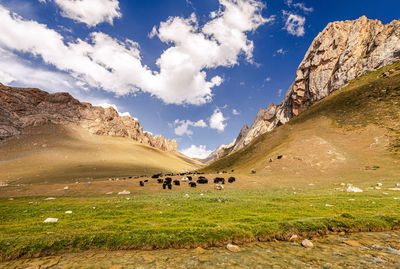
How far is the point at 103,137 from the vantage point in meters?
196

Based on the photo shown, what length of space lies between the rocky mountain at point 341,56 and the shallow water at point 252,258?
126 meters

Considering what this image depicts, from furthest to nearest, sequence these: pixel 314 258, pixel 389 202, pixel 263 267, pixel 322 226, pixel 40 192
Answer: pixel 40 192 < pixel 389 202 < pixel 322 226 < pixel 314 258 < pixel 263 267

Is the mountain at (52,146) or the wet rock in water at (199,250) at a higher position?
the mountain at (52,146)

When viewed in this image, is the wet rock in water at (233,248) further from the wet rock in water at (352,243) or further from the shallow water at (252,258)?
the wet rock in water at (352,243)

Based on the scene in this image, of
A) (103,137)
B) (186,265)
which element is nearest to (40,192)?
(186,265)

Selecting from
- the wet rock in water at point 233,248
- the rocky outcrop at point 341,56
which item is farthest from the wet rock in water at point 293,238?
the rocky outcrop at point 341,56

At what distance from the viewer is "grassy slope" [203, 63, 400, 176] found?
48.0m

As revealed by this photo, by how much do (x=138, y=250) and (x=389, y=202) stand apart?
73.7ft

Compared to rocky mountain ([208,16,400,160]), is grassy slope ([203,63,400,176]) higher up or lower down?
lower down

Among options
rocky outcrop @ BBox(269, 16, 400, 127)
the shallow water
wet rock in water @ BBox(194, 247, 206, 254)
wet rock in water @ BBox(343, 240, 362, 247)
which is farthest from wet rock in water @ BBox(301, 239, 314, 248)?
rocky outcrop @ BBox(269, 16, 400, 127)

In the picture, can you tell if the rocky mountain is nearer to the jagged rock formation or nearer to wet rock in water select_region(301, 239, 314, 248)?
wet rock in water select_region(301, 239, 314, 248)

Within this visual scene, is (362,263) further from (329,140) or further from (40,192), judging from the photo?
(329,140)

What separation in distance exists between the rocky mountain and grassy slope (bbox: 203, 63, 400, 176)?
1393cm

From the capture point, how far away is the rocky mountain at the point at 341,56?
312ft
